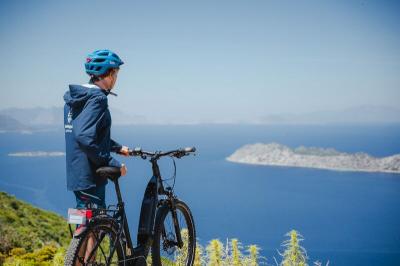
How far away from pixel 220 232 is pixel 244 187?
137 feet

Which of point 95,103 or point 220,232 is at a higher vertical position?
point 95,103

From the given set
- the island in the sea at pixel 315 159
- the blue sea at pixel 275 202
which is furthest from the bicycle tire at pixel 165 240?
the island in the sea at pixel 315 159

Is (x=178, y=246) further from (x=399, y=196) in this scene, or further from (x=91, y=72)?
(x=399, y=196)

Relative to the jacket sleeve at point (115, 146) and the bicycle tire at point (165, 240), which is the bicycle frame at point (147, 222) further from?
the jacket sleeve at point (115, 146)

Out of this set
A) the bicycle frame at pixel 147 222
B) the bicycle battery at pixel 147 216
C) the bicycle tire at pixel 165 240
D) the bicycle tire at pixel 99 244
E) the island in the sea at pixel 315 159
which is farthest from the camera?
the island in the sea at pixel 315 159

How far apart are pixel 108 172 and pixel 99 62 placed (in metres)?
0.88

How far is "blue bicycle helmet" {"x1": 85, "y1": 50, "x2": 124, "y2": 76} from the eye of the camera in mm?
2984

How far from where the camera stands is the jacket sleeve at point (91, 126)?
271cm

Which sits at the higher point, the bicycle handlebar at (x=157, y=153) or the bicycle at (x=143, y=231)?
the bicycle handlebar at (x=157, y=153)

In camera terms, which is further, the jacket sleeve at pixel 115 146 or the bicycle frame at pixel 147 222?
the jacket sleeve at pixel 115 146

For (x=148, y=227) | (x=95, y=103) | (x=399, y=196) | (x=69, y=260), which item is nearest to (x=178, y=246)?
(x=148, y=227)

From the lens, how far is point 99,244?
108 inches

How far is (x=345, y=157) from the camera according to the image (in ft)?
516

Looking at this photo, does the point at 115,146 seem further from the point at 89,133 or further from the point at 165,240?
the point at 165,240
